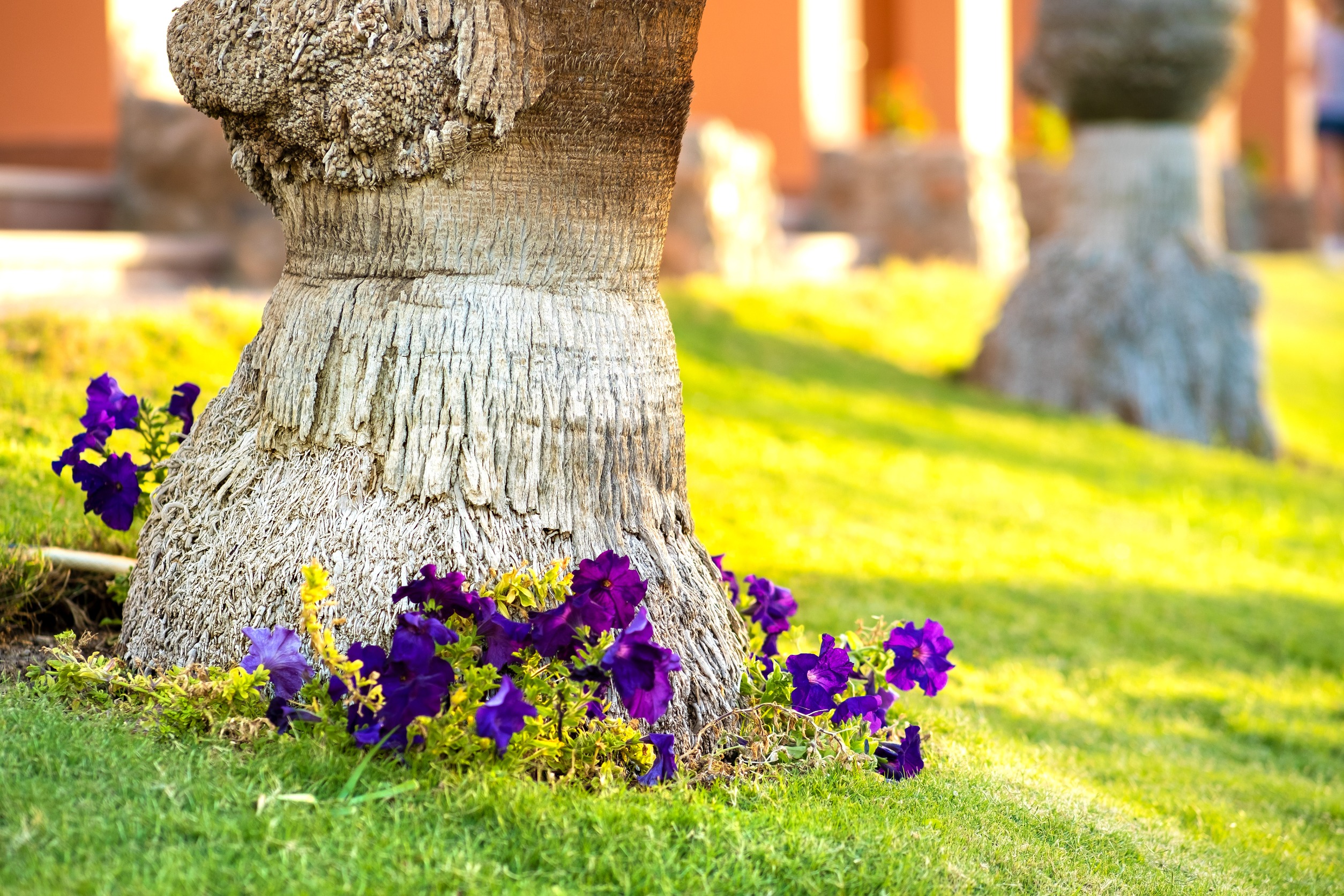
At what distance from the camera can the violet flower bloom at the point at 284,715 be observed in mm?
2254

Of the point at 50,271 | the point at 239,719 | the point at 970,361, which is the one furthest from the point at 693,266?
the point at 239,719

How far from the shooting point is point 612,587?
233 centimetres

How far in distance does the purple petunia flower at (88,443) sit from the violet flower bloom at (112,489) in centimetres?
2

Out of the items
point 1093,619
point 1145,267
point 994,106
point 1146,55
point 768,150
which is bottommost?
point 1093,619

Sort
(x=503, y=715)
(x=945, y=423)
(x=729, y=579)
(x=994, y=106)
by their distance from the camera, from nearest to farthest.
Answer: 1. (x=503, y=715)
2. (x=729, y=579)
3. (x=945, y=423)
4. (x=994, y=106)

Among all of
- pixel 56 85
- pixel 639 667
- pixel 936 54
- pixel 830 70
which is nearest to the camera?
pixel 639 667

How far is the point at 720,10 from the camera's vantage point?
13.8 metres

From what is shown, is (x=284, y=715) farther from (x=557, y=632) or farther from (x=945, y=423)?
(x=945, y=423)

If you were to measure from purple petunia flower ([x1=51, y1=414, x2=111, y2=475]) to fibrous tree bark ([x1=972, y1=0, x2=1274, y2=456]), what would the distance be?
270 inches

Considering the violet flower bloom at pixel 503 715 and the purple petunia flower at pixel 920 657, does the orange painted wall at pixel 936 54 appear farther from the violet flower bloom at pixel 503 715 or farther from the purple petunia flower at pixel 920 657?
the violet flower bloom at pixel 503 715

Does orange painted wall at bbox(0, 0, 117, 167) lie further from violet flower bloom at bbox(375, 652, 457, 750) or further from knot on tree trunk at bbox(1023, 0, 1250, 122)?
violet flower bloom at bbox(375, 652, 457, 750)

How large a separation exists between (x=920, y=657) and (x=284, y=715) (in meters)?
1.22

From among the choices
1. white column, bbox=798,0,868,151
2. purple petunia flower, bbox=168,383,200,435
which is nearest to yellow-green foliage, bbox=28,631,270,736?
purple petunia flower, bbox=168,383,200,435

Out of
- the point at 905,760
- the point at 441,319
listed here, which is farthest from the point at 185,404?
the point at 905,760
